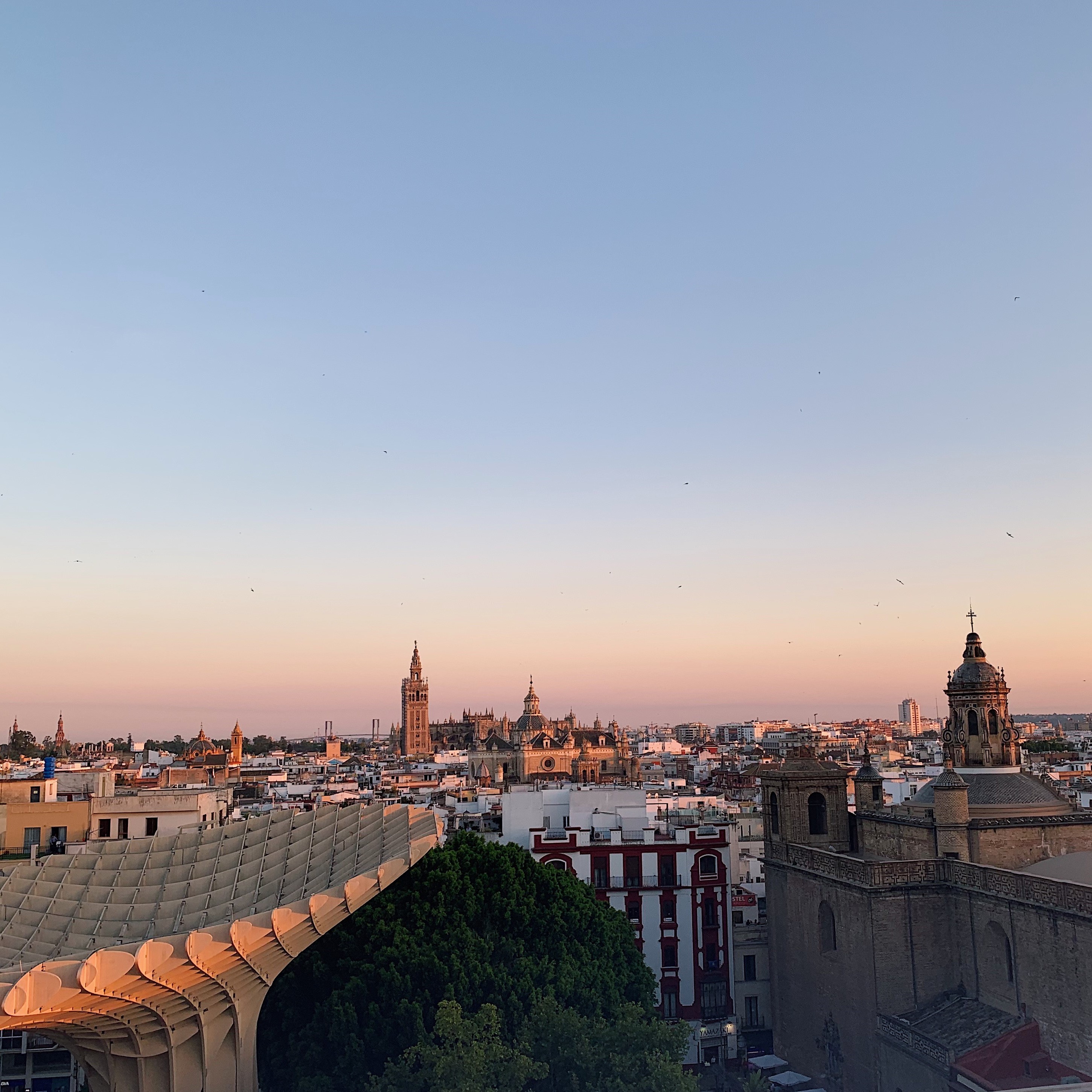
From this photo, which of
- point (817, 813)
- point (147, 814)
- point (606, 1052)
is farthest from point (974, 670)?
point (147, 814)

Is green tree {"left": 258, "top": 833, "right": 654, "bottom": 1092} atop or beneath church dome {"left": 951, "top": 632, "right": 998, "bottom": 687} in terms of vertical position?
beneath

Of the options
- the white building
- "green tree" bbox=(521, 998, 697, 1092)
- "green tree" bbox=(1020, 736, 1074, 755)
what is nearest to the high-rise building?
"green tree" bbox=(1020, 736, 1074, 755)

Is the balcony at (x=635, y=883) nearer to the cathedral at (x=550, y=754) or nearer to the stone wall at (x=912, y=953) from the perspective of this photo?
the stone wall at (x=912, y=953)

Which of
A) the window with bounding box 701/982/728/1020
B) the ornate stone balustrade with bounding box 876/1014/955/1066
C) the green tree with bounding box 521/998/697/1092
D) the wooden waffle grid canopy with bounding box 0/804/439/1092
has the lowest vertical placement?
the window with bounding box 701/982/728/1020

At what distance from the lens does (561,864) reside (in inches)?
1689

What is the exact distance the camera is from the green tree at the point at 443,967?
27375mm

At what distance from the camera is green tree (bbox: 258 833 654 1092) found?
2738 centimetres

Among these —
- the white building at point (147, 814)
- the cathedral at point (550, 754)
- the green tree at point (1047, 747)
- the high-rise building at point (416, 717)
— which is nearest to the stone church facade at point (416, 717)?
the high-rise building at point (416, 717)

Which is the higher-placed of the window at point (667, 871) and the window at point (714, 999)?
the window at point (667, 871)

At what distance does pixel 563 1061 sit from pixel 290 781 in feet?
271

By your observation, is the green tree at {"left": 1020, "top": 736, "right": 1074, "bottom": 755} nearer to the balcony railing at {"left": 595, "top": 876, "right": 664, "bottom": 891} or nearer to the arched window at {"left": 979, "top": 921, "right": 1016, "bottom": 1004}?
the balcony railing at {"left": 595, "top": 876, "right": 664, "bottom": 891}

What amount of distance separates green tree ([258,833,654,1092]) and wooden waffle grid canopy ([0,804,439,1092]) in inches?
98.4

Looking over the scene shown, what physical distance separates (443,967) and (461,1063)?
519 centimetres

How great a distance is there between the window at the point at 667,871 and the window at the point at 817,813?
6256mm
